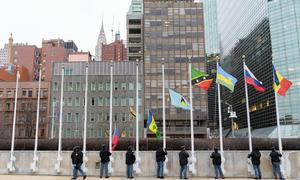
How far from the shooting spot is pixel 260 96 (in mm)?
89062

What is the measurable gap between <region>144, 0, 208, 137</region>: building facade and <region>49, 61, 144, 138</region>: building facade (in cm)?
506

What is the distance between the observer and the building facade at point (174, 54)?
3103 inches

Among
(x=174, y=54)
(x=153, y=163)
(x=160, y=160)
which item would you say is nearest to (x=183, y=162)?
(x=160, y=160)

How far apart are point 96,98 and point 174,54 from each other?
947 inches

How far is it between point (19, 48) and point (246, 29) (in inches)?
3392

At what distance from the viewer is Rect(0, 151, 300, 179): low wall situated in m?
20.3

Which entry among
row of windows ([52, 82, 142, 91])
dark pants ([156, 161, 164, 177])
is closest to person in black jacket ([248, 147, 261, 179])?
dark pants ([156, 161, 164, 177])

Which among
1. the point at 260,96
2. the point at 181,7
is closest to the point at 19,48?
the point at 181,7

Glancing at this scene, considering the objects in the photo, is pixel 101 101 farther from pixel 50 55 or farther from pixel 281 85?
pixel 50 55

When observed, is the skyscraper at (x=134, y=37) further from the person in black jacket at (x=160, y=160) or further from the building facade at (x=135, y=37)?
the person in black jacket at (x=160, y=160)

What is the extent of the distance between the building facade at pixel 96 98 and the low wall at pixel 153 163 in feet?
166

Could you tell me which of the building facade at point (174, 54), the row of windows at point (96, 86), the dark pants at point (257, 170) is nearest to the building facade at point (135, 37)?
the building facade at point (174, 54)

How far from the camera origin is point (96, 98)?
76.2 m

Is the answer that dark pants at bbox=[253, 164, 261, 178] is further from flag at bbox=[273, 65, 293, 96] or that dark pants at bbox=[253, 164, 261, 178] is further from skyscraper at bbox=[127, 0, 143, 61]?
skyscraper at bbox=[127, 0, 143, 61]
